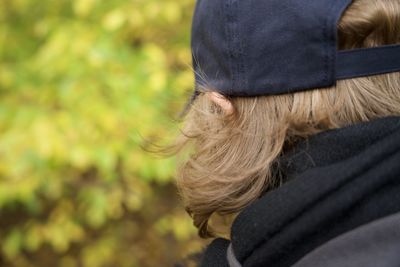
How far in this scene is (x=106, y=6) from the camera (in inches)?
111

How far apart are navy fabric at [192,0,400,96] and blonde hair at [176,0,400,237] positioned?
0.07 ft

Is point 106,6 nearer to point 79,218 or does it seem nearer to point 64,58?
point 64,58

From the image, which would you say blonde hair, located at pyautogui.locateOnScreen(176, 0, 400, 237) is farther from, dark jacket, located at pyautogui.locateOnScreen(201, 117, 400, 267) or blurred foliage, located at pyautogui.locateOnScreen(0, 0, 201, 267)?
blurred foliage, located at pyautogui.locateOnScreen(0, 0, 201, 267)

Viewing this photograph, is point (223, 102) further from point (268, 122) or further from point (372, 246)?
point (372, 246)

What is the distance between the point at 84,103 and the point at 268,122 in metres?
1.55

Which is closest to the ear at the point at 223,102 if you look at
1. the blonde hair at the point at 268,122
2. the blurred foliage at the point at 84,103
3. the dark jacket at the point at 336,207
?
the blonde hair at the point at 268,122

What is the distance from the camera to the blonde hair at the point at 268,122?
3.47ft

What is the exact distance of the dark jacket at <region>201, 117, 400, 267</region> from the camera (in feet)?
3.13

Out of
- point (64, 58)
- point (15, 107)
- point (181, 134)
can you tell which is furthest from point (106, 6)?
point (181, 134)

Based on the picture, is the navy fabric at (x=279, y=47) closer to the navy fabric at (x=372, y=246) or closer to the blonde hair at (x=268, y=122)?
the blonde hair at (x=268, y=122)

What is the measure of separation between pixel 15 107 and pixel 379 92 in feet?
6.42

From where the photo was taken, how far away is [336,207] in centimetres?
95

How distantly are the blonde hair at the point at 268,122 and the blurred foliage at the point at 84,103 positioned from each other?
2.69 feet

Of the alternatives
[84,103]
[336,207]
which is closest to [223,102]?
[336,207]
